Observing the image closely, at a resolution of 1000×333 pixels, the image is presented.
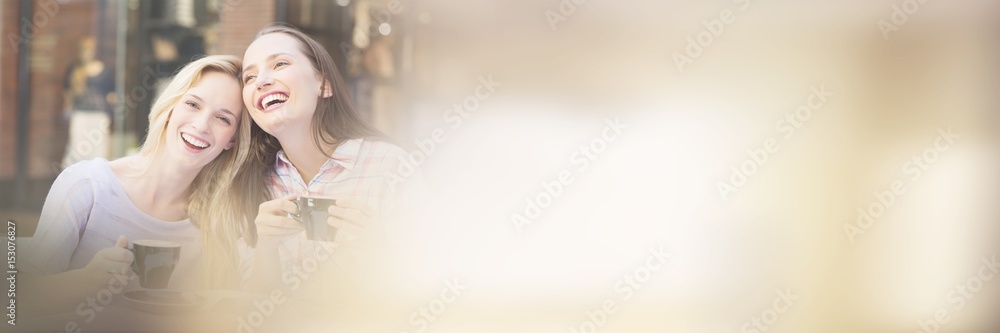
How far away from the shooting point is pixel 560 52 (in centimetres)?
302

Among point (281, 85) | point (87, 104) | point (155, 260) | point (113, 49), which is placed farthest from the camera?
point (113, 49)

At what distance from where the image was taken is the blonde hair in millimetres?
3012

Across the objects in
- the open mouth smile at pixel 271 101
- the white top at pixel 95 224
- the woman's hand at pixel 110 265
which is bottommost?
the woman's hand at pixel 110 265

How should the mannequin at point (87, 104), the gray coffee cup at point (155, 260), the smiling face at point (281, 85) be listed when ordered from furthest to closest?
the mannequin at point (87, 104)
the gray coffee cup at point (155, 260)
the smiling face at point (281, 85)

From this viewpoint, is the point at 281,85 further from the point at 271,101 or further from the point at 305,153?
the point at 305,153

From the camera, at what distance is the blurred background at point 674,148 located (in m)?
3.03

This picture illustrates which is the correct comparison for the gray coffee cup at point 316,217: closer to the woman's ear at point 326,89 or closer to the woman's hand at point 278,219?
the woman's hand at point 278,219

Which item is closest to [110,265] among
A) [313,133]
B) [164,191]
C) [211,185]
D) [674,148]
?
[164,191]

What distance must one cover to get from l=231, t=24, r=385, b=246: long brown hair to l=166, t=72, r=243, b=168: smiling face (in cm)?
11

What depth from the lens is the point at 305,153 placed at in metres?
2.98

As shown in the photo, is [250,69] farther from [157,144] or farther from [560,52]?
[560,52]

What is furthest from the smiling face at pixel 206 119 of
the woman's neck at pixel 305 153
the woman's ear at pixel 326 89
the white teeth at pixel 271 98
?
the woman's ear at pixel 326 89

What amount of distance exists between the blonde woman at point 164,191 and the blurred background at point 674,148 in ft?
0.34

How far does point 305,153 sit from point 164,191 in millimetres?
632
